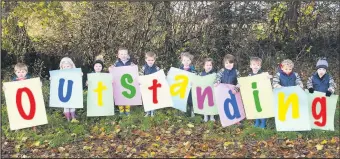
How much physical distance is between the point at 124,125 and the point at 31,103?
165cm

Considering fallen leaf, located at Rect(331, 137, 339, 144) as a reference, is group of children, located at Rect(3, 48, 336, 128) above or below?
above

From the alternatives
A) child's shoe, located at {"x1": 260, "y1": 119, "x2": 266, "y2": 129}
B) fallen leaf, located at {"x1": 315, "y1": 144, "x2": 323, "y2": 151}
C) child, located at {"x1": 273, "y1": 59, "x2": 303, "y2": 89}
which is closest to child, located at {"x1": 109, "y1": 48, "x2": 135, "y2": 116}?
child's shoe, located at {"x1": 260, "y1": 119, "x2": 266, "y2": 129}

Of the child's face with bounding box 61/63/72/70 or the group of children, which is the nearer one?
the group of children

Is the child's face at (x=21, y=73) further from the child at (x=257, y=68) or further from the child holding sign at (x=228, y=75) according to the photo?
the child at (x=257, y=68)

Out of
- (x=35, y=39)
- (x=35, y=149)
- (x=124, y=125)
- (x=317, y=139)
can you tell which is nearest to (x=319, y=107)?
(x=317, y=139)

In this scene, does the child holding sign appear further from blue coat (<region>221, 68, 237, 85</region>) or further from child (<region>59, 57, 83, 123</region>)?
child (<region>59, 57, 83, 123</region>)

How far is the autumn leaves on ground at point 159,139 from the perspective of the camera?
730 cm

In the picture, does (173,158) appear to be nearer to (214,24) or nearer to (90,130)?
(90,130)

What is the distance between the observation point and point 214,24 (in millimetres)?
12758

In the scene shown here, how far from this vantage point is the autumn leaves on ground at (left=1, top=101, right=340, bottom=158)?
7305 millimetres

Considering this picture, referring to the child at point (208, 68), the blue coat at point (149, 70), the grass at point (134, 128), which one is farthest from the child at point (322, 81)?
the blue coat at point (149, 70)

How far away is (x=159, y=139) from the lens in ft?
25.9

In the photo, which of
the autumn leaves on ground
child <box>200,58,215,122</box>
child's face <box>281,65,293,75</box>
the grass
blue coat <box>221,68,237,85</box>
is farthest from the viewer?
child <box>200,58,215,122</box>

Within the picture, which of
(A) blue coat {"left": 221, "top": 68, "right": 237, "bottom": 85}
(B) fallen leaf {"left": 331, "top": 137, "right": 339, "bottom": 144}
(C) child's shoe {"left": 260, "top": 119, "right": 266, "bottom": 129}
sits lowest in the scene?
(B) fallen leaf {"left": 331, "top": 137, "right": 339, "bottom": 144}
